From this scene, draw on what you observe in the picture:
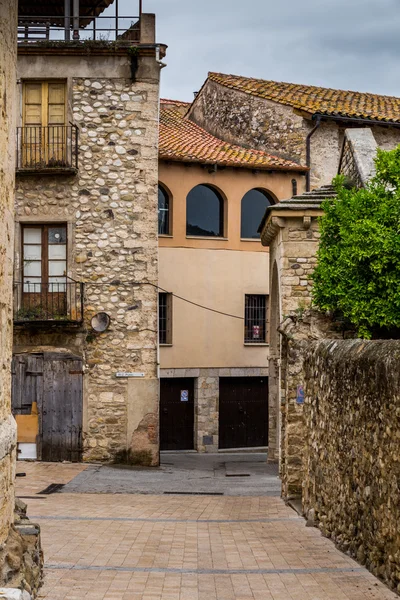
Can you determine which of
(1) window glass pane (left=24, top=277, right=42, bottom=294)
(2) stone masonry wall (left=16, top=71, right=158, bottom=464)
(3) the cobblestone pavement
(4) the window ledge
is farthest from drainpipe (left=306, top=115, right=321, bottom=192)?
(3) the cobblestone pavement

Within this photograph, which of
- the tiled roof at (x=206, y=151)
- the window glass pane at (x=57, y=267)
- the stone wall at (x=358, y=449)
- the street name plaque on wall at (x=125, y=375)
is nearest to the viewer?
Result: the stone wall at (x=358, y=449)

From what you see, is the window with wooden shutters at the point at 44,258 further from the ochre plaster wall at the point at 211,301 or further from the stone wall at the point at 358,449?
the stone wall at the point at 358,449

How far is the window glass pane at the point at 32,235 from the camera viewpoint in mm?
20656

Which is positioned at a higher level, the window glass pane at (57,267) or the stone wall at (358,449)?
the window glass pane at (57,267)

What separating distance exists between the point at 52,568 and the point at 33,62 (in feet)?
48.3

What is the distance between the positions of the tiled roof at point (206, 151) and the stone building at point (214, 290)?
0.04 meters

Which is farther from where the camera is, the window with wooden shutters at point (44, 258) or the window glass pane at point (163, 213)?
the window glass pane at point (163, 213)

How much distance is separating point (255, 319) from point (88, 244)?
8.78 metres

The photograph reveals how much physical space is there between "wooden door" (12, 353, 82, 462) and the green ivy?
318 inches

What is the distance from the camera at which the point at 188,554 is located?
943 cm

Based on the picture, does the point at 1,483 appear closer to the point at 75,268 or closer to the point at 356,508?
the point at 356,508

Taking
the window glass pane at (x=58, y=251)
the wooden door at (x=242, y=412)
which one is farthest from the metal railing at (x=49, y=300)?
the wooden door at (x=242, y=412)

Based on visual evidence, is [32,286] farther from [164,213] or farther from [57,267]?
[164,213]

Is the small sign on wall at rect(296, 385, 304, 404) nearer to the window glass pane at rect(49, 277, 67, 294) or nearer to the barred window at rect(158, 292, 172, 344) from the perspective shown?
the window glass pane at rect(49, 277, 67, 294)
